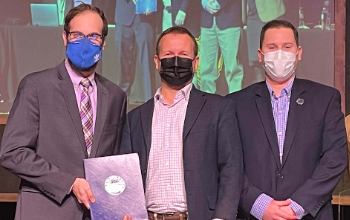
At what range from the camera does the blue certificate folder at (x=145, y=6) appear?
177 inches

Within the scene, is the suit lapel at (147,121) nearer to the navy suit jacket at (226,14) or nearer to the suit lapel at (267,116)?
the suit lapel at (267,116)

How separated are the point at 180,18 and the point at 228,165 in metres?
2.00

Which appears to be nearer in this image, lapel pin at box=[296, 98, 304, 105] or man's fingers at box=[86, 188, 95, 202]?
man's fingers at box=[86, 188, 95, 202]

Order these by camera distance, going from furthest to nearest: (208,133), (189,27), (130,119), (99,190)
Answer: (189,27)
(130,119)
(208,133)
(99,190)

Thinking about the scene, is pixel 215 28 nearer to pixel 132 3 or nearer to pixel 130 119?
pixel 132 3

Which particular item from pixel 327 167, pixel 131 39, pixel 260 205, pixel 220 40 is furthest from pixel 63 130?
pixel 220 40

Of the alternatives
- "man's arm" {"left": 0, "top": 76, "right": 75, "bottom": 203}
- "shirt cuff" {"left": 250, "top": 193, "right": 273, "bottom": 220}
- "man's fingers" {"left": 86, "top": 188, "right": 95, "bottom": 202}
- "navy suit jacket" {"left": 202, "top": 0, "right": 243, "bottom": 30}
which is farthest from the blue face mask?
"navy suit jacket" {"left": 202, "top": 0, "right": 243, "bottom": 30}

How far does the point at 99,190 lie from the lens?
101 inches

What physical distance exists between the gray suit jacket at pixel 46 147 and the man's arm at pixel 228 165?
1.75 ft

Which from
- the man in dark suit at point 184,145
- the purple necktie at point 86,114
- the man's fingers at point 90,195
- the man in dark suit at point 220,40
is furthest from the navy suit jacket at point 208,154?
the man in dark suit at point 220,40

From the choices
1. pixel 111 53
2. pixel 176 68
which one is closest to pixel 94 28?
pixel 176 68

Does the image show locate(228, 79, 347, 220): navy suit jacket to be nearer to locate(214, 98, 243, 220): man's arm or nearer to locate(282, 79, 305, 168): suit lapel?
locate(282, 79, 305, 168): suit lapel

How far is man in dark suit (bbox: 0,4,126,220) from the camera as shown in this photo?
259 centimetres

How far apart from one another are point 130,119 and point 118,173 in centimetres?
40
